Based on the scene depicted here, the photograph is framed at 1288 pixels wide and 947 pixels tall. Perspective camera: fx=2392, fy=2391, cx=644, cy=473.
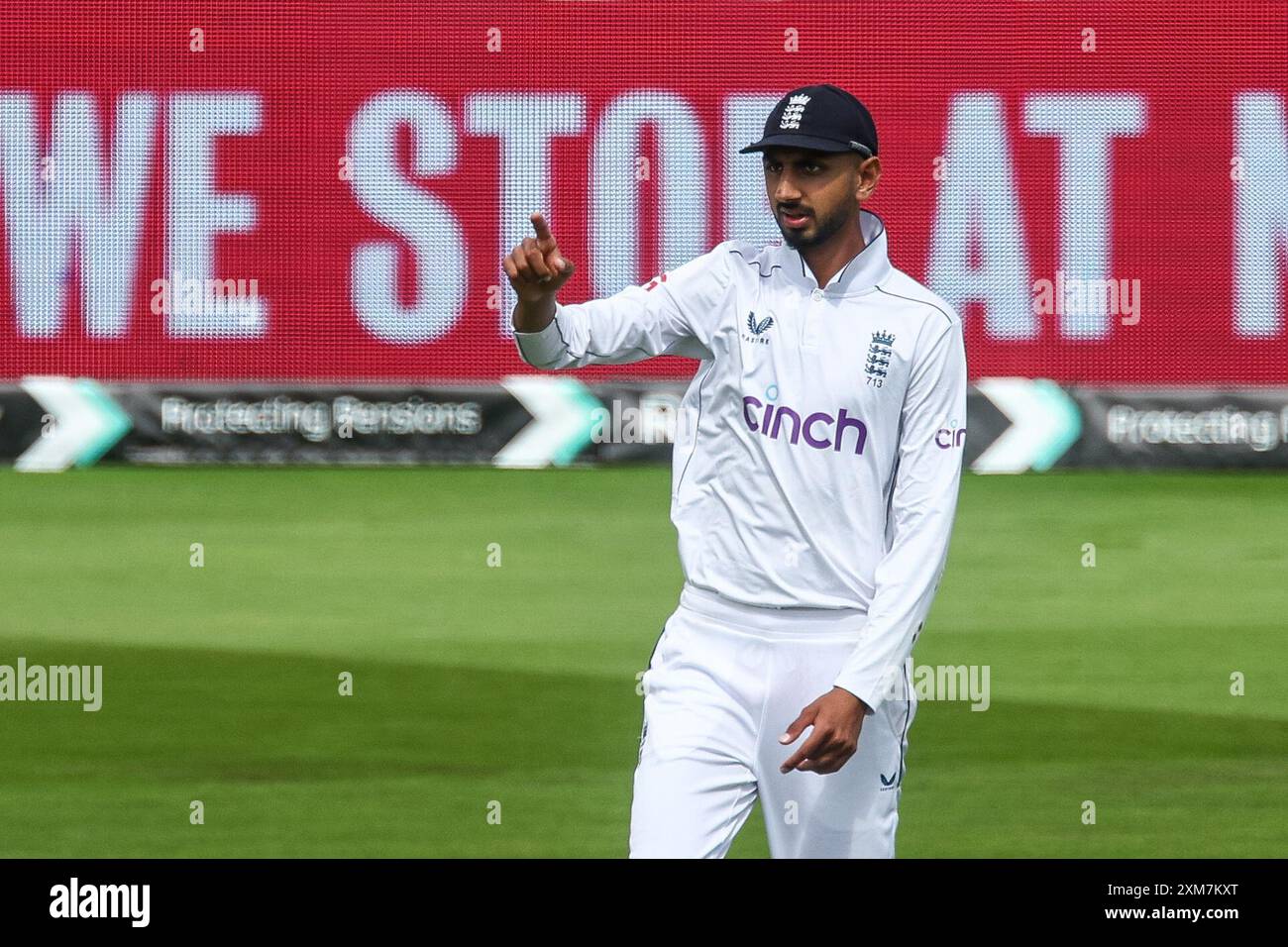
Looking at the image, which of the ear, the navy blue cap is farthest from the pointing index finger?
the ear

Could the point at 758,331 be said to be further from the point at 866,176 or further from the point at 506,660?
the point at 506,660

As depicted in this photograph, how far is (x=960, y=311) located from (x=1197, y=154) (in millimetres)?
2190

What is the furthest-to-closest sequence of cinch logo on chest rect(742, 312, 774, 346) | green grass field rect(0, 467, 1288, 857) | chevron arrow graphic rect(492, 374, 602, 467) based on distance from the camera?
chevron arrow graphic rect(492, 374, 602, 467), green grass field rect(0, 467, 1288, 857), cinch logo on chest rect(742, 312, 774, 346)

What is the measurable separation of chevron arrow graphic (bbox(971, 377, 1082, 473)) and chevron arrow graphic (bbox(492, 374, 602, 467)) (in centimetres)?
292

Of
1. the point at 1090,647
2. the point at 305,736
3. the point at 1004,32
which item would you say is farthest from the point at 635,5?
the point at 305,736

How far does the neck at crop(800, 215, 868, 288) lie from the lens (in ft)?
17.9

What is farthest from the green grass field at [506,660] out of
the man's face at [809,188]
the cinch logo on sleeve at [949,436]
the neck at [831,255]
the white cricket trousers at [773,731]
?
the man's face at [809,188]

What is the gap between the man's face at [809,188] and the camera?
5375 millimetres

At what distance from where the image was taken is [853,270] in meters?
5.45

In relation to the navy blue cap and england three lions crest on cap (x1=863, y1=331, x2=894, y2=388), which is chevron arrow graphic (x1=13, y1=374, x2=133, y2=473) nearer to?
the navy blue cap

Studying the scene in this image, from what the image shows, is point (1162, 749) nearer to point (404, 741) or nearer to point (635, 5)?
point (404, 741)

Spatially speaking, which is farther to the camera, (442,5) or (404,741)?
(442,5)

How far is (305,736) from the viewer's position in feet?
31.6

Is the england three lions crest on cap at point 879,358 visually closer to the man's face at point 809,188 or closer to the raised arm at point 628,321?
the man's face at point 809,188
